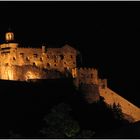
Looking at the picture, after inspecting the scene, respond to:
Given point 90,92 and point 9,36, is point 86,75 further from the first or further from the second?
point 9,36

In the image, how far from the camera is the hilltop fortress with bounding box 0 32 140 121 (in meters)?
81.6

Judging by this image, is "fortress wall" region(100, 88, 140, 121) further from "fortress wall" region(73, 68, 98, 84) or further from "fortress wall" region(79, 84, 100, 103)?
"fortress wall" region(79, 84, 100, 103)

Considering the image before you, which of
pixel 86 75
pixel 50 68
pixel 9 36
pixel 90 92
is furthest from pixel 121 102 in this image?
pixel 9 36

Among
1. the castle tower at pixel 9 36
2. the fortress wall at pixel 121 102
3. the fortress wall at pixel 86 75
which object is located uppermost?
the castle tower at pixel 9 36

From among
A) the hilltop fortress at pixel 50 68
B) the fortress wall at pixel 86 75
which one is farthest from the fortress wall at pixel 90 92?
the fortress wall at pixel 86 75

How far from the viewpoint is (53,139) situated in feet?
107

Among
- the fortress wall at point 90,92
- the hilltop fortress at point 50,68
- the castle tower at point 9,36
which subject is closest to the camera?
the fortress wall at point 90,92

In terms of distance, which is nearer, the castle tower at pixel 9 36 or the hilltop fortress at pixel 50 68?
the hilltop fortress at pixel 50 68

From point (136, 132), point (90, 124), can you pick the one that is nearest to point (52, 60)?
point (90, 124)

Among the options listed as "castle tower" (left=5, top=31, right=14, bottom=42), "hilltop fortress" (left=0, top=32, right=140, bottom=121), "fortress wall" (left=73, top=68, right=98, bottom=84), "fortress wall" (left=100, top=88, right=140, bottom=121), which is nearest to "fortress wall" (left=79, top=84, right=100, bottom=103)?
"hilltop fortress" (left=0, top=32, right=140, bottom=121)

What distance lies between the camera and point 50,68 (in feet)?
275

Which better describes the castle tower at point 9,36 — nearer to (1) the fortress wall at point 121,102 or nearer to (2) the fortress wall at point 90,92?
(2) the fortress wall at point 90,92

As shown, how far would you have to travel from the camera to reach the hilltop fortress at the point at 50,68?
81.6 meters

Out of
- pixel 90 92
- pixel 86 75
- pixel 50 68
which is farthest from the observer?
pixel 50 68
